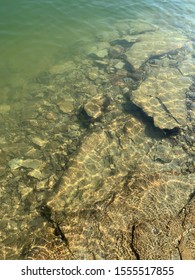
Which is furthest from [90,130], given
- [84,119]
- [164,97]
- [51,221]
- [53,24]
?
[53,24]

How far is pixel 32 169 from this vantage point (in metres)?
6.95

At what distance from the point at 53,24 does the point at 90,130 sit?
279 inches

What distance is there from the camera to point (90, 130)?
7.91m

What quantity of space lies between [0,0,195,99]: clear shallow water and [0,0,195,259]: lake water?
0.18ft

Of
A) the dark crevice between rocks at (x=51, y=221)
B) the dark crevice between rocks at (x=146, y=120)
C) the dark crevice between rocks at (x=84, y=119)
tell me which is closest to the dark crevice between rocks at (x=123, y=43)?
the dark crevice between rocks at (x=146, y=120)

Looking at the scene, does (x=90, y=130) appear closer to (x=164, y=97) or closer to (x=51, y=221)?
(x=164, y=97)

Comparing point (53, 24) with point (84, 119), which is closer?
point (84, 119)

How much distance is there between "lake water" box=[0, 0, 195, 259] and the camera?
5.42m

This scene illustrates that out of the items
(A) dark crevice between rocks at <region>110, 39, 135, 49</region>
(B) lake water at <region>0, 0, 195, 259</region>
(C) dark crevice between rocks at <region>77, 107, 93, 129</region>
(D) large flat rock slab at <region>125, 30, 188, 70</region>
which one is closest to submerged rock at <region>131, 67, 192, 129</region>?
(B) lake water at <region>0, 0, 195, 259</region>

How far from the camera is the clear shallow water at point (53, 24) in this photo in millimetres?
10531

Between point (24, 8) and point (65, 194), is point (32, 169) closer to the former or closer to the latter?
point (65, 194)

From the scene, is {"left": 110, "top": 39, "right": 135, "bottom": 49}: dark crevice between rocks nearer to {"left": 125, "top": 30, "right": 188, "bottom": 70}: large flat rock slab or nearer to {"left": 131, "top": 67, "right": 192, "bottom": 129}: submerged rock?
{"left": 125, "top": 30, "right": 188, "bottom": 70}: large flat rock slab

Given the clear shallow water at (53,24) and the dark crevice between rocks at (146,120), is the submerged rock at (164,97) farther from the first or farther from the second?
the clear shallow water at (53,24)
